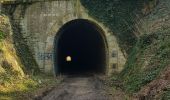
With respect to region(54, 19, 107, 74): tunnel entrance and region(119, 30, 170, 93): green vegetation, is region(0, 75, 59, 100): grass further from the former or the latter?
region(54, 19, 107, 74): tunnel entrance

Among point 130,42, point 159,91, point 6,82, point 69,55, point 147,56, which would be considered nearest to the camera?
point 159,91

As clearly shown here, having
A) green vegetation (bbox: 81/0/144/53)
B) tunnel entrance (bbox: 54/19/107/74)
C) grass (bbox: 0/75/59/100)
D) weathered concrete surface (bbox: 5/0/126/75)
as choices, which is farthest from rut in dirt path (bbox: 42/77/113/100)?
tunnel entrance (bbox: 54/19/107/74)

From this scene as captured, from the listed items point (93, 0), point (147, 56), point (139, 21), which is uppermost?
point (93, 0)

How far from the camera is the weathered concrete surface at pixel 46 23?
24.7 meters

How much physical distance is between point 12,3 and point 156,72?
13.1 m

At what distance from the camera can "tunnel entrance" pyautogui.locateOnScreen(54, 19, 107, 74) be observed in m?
27.3

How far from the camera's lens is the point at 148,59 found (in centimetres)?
1811

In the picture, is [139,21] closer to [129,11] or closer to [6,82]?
[129,11]

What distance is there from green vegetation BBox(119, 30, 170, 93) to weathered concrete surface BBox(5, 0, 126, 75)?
4.16 m

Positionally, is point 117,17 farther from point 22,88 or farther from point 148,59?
point 22,88

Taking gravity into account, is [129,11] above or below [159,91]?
above

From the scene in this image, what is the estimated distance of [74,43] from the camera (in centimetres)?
3797

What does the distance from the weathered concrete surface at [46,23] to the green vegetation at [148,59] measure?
4158 mm

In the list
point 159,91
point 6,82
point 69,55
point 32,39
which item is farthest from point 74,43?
point 159,91
